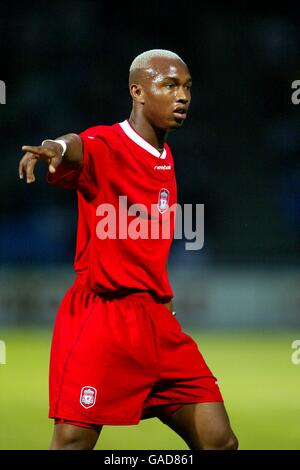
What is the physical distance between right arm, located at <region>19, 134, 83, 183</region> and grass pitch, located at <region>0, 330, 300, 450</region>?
96.3 inches

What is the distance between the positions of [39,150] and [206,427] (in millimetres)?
1398

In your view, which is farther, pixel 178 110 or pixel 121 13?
pixel 121 13

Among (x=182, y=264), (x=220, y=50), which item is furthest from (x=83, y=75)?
(x=182, y=264)

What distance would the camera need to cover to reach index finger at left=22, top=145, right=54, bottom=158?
3387 mm

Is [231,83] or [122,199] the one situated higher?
[231,83]

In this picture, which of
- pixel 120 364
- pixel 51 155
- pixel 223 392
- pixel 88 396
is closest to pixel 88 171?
pixel 51 155

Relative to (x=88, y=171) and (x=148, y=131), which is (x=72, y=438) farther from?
(x=148, y=131)

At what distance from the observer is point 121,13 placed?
Result: 43.5 feet

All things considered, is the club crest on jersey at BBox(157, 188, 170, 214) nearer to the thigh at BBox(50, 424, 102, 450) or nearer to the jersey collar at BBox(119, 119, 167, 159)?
the jersey collar at BBox(119, 119, 167, 159)

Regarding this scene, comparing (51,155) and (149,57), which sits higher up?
(149,57)

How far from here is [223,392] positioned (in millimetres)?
8039

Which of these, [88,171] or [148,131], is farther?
[148,131]

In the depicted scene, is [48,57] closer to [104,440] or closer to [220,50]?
[220,50]

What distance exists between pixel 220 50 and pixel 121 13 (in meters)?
1.49
